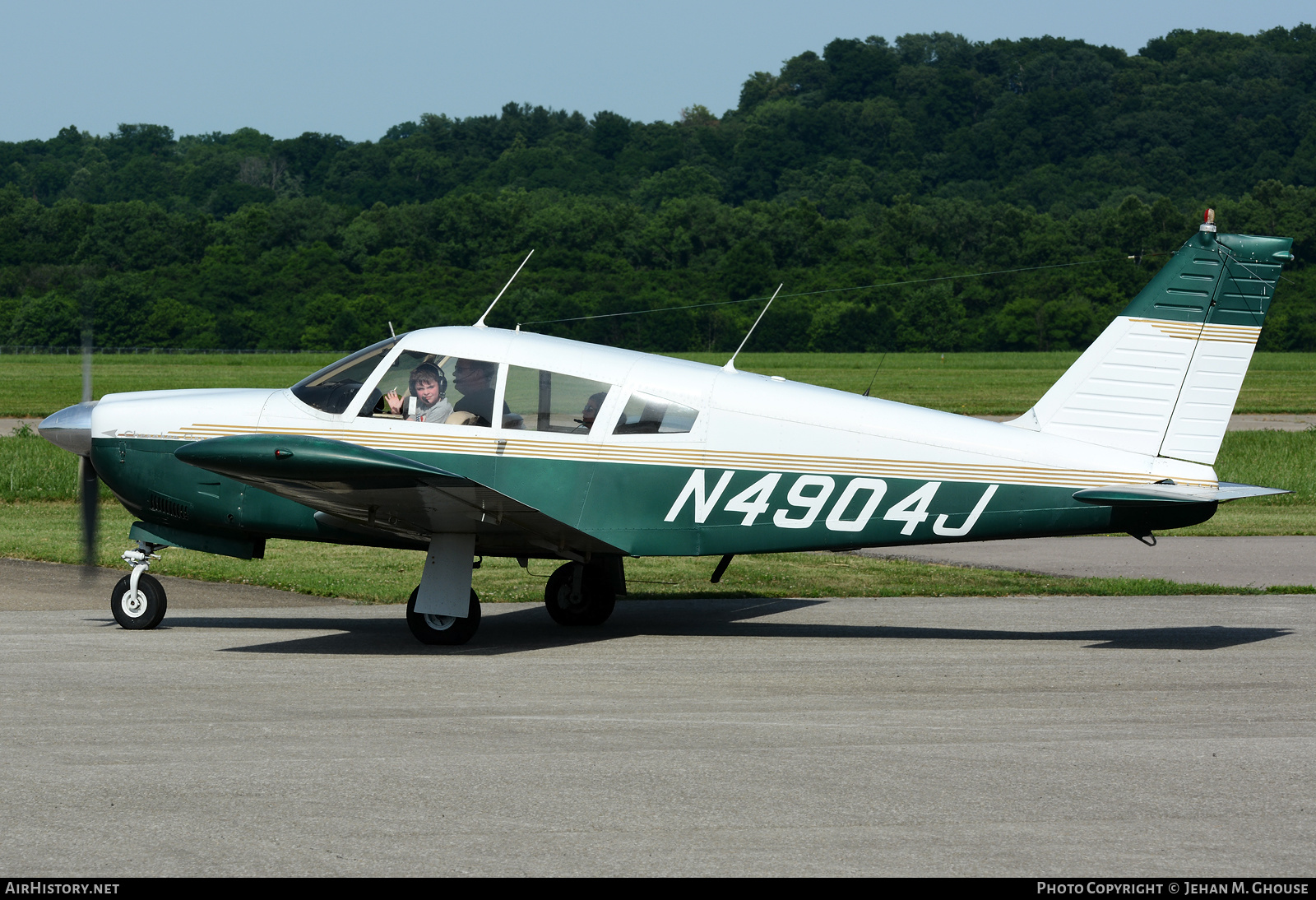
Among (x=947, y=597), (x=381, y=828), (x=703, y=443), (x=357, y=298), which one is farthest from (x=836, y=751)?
(x=357, y=298)

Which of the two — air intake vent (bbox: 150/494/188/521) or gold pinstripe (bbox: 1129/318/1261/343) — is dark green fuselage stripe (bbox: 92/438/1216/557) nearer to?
air intake vent (bbox: 150/494/188/521)

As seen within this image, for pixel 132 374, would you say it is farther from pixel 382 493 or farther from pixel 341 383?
pixel 382 493

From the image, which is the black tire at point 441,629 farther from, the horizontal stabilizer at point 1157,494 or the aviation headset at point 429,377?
the horizontal stabilizer at point 1157,494

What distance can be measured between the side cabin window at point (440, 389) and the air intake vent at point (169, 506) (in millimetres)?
1769

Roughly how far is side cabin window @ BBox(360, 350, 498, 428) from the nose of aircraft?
244cm

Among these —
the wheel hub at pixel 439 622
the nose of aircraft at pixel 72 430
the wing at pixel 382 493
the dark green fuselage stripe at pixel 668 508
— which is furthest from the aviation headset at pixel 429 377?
the nose of aircraft at pixel 72 430

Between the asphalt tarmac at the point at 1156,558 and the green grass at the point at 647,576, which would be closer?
the green grass at the point at 647,576

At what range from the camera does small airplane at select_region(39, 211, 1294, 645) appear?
10016mm

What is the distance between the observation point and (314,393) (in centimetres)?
1083

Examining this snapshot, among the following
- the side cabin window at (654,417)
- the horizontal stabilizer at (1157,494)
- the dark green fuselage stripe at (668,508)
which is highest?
the side cabin window at (654,417)

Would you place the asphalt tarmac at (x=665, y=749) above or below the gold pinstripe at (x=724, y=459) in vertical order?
below

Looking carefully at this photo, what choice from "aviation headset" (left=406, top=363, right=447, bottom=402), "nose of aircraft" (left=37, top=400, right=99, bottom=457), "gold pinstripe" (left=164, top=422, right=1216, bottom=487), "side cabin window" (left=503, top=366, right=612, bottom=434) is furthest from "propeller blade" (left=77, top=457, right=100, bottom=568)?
"side cabin window" (left=503, top=366, right=612, bottom=434)

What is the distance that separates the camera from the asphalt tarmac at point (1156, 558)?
48.8 feet

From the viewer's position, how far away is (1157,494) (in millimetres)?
9695
